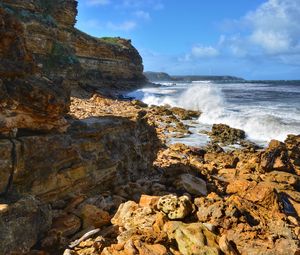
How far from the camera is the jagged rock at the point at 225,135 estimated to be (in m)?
20.0

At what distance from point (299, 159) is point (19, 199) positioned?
1224 cm

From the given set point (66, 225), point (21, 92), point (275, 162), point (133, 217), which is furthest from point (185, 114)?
point (66, 225)

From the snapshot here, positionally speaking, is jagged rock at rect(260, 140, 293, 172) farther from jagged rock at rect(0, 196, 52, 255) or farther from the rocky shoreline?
jagged rock at rect(0, 196, 52, 255)

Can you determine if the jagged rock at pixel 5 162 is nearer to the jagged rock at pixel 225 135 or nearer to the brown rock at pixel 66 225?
the brown rock at pixel 66 225

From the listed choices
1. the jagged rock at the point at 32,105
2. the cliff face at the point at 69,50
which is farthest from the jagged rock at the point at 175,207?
the cliff face at the point at 69,50

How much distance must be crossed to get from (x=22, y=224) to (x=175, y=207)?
289 cm

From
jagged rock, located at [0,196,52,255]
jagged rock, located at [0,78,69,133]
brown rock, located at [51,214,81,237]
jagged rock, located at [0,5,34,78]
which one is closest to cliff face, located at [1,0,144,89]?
jagged rock, located at [0,5,34,78]

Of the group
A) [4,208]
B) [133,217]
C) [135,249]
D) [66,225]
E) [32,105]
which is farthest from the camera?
[133,217]

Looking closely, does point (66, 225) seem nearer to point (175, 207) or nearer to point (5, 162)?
point (5, 162)

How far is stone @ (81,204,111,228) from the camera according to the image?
6.71m

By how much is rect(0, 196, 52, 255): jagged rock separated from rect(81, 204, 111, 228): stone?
718mm

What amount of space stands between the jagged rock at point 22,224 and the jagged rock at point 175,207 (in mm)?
2202

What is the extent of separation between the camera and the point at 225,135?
20.7 metres

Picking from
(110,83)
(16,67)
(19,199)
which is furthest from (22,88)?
(110,83)
